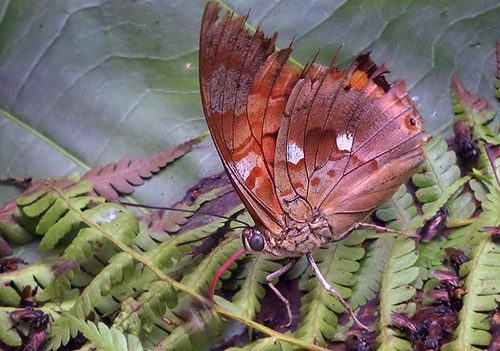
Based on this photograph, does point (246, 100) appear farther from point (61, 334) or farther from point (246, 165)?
point (61, 334)

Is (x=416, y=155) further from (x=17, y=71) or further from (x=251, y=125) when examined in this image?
(x=17, y=71)

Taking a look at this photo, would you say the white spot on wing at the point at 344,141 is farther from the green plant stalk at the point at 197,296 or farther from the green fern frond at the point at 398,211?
the green plant stalk at the point at 197,296

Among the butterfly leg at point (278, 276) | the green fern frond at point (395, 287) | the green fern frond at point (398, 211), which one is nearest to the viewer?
the green fern frond at point (395, 287)

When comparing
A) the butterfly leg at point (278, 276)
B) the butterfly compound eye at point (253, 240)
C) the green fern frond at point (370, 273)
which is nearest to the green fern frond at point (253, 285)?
the butterfly leg at point (278, 276)

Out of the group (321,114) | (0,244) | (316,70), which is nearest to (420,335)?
(321,114)

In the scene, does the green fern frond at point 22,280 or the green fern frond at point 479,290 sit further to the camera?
the green fern frond at point 22,280

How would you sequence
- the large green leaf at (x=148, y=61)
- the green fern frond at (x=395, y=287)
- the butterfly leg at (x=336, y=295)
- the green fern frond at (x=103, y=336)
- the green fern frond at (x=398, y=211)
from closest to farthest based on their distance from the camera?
the green fern frond at (x=103, y=336)
the green fern frond at (x=395, y=287)
the butterfly leg at (x=336, y=295)
the green fern frond at (x=398, y=211)
the large green leaf at (x=148, y=61)
